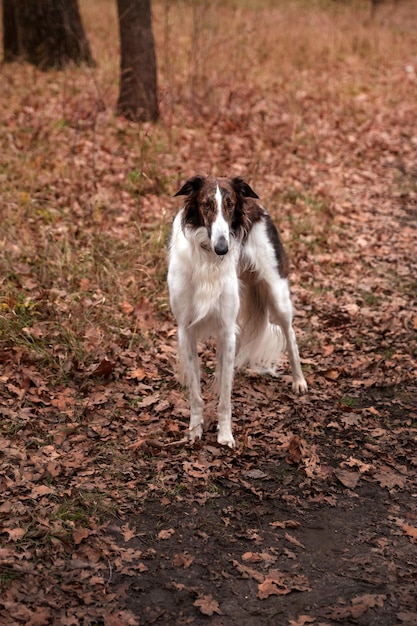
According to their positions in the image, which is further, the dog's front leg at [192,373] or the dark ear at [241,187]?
the dog's front leg at [192,373]

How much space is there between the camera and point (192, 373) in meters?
5.08

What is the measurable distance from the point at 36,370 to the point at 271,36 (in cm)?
1227

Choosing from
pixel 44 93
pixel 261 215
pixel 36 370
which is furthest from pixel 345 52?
pixel 36 370

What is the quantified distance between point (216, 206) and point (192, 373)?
128cm

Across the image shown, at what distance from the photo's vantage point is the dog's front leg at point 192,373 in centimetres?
505

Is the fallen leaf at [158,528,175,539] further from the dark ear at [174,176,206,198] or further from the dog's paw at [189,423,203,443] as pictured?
the dark ear at [174,176,206,198]

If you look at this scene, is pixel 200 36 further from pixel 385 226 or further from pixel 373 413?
pixel 373 413

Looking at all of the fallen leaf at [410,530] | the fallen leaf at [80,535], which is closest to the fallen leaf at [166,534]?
the fallen leaf at [80,535]

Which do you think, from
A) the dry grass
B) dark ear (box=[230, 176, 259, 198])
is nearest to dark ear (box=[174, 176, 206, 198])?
dark ear (box=[230, 176, 259, 198])

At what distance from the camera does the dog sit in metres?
4.59

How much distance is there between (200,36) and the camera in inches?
465

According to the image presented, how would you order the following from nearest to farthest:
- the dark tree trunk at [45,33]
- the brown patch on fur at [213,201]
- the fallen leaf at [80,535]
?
the fallen leaf at [80,535] < the brown patch on fur at [213,201] < the dark tree trunk at [45,33]

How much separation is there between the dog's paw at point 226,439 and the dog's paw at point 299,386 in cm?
100

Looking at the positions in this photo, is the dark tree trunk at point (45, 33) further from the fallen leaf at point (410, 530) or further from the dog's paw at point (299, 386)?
the fallen leaf at point (410, 530)
